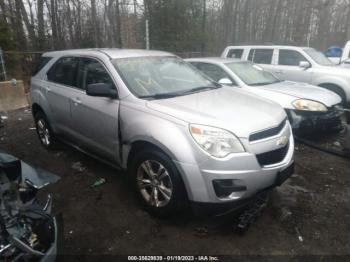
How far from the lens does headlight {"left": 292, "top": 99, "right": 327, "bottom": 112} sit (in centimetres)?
551

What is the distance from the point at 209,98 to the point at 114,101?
112 centimetres

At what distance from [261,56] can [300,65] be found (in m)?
1.20

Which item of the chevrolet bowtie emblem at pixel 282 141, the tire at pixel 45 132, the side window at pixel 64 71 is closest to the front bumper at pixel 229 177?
the chevrolet bowtie emblem at pixel 282 141

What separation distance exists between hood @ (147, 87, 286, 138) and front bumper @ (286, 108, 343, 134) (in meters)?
1.92

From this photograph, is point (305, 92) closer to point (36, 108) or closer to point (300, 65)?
point (300, 65)

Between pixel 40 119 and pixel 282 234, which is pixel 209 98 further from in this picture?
pixel 40 119

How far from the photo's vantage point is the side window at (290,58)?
8328 millimetres

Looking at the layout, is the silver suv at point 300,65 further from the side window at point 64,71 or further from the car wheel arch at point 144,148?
the car wheel arch at point 144,148

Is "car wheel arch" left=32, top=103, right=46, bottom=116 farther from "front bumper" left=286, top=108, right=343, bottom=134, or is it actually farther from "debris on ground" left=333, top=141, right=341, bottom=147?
"debris on ground" left=333, top=141, right=341, bottom=147

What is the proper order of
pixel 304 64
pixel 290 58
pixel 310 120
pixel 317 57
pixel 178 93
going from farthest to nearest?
pixel 290 58 < pixel 317 57 < pixel 304 64 < pixel 310 120 < pixel 178 93

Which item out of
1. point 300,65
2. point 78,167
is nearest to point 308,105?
point 300,65

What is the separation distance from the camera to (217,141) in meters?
2.91

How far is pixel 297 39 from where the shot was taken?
91.7 ft

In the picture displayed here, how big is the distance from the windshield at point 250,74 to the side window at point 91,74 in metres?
3.16
